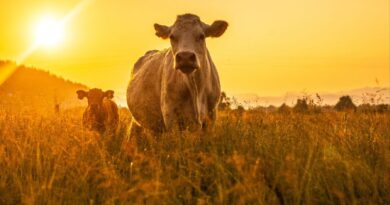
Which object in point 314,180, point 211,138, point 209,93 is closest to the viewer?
point 314,180

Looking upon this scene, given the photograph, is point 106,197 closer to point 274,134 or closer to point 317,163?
point 317,163

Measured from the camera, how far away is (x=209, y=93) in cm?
814

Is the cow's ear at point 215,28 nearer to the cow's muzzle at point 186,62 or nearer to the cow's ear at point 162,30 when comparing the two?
the cow's ear at point 162,30

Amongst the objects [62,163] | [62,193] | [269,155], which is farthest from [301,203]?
[62,163]

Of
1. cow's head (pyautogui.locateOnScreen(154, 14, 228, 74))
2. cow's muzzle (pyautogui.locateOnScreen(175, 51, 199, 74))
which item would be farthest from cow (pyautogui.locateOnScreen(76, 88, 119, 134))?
cow's muzzle (pyautogui.locateOnScreen(175, 51, 199, 74))

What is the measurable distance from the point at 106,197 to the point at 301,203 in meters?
1.61

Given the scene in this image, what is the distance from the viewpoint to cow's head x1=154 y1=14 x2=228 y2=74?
7191 mm

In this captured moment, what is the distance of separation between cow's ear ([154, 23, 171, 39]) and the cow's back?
2.18 ft

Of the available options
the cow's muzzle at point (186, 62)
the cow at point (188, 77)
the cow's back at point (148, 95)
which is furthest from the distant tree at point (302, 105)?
the cow's muzzle at point (186, 62)

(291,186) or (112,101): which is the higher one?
(112,101)

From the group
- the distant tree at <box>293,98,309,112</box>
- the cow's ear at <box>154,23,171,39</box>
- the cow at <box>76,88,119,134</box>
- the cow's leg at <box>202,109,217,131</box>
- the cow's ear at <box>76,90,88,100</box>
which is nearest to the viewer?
the cow's leg at <box>202,109,217,131</box>

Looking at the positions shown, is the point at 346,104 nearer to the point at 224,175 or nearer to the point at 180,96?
the point at 180,96

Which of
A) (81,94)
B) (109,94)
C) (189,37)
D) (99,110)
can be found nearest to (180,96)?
(189,37)

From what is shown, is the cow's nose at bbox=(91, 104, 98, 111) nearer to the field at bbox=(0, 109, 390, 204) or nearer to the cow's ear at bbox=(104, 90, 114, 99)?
the cow's ear at bbox=(104, 90, 114, 99)
